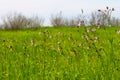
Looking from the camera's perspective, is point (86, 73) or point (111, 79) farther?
point (86, 73)

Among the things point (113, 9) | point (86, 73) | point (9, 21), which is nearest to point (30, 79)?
point (86, 73)

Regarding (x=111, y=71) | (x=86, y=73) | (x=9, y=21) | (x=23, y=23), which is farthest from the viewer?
(x=9, y=21)

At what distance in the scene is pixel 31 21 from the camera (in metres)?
36.4

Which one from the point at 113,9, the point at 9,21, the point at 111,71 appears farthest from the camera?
the point at 9,21

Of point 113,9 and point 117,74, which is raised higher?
point 113,9

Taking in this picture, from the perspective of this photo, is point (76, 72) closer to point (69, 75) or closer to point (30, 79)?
point (69, 75)

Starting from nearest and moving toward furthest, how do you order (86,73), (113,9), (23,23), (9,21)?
(113,9) < (86,73) < (23,23) < (9,21)

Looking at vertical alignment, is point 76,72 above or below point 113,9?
below

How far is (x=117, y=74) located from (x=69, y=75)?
0.71 meters

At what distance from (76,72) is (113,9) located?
4.51ft

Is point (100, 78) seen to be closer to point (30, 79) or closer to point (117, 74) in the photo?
point (117, 74)

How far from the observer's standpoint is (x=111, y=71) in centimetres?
471

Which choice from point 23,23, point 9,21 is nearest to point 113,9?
point 23,23

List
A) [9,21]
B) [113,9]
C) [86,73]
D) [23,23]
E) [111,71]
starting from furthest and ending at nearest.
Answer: [9,21], [23,23], [86,73], [111,71], [113,9]
